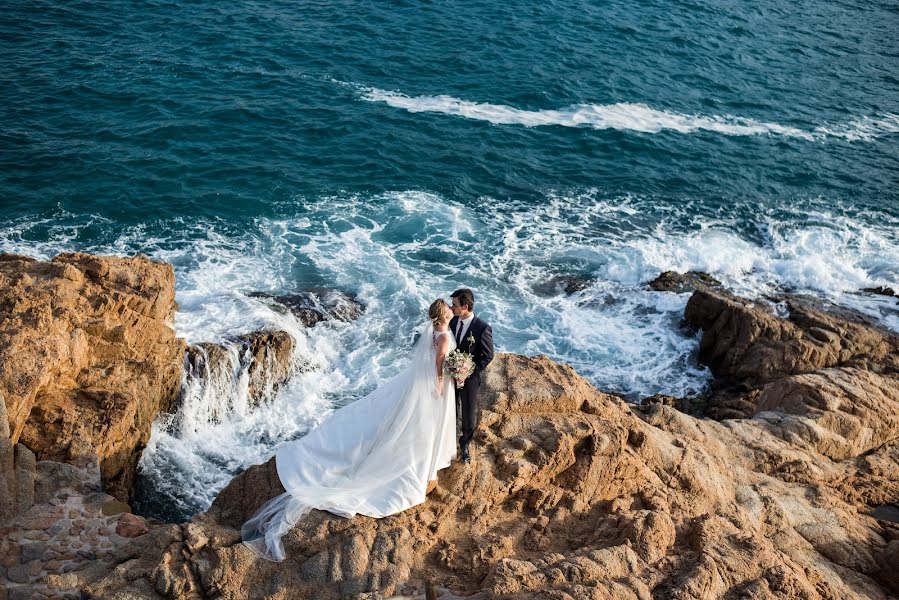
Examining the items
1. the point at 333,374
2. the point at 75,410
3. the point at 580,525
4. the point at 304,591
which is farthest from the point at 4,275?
the point at 580,525

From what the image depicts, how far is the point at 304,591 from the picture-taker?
7473mm

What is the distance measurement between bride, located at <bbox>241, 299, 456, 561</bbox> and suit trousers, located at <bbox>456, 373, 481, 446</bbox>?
0.60ft

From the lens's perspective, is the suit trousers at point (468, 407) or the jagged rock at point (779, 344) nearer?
the suit trousers at point (468, 407)

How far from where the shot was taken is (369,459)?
27.7 feet

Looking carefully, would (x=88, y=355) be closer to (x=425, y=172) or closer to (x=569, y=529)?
(x=569, y=529)

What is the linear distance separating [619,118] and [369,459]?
23.7m

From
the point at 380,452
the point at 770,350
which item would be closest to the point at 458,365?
the point at 380,452

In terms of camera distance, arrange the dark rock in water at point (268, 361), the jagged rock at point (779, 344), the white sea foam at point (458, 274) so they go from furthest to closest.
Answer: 1. the jagged rock at point (779, 344)
2. the dark rock in water at point (268, 361)
3. the white sea foam at point (458, 274)

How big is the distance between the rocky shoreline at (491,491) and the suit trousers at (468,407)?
31cm

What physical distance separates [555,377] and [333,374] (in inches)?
279

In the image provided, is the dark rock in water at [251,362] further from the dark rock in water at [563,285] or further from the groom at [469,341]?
the groom at [469,341]

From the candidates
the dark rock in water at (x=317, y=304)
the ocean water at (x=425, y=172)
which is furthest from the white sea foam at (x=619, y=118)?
the dark rock in water at (x=317, y=304)

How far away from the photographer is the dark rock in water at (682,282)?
20000mm

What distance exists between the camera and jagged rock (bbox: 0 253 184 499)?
34.8ft
